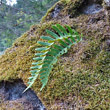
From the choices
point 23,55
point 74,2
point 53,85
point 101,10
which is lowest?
point 53,85

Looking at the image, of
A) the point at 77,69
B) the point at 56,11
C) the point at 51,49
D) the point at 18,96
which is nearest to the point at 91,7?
the point at 56,11

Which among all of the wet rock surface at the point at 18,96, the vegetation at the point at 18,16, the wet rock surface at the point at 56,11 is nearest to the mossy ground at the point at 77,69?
the wet rock surface at the point at 18,96

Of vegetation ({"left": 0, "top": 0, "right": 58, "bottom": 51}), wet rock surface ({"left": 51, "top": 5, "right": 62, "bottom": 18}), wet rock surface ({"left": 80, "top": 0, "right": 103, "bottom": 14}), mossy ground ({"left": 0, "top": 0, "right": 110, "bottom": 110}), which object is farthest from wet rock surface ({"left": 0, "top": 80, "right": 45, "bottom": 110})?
vegetation ({"left": 0, "top": 0, "right": 58, "bottom": 51})

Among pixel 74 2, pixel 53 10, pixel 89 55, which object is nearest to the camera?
pixel 89 55

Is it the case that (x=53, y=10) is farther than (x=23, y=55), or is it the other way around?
(x=53, y=10)

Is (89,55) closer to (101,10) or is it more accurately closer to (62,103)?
(62,103)

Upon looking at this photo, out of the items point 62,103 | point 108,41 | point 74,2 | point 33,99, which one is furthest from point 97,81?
point 74,2
